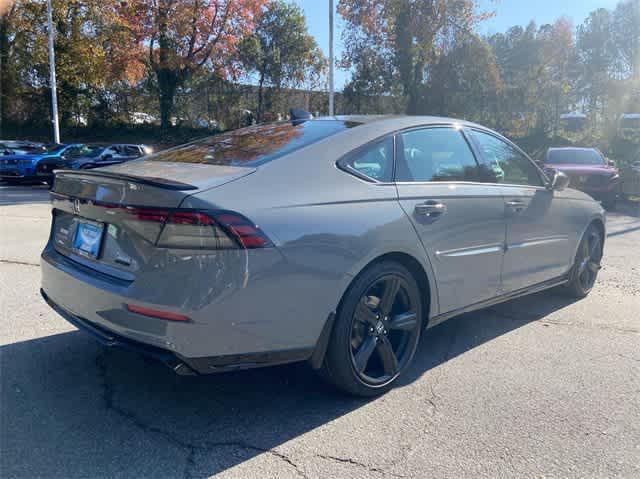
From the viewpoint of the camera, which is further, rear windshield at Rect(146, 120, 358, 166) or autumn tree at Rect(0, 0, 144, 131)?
autumn tree at Rect(0, 0, 144, 131)

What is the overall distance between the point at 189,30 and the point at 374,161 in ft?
88.1

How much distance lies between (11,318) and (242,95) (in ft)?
98.0

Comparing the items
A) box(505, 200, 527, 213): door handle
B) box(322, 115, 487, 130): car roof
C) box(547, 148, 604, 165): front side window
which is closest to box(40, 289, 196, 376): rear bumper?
box(322, 115, 487, 130): car roof

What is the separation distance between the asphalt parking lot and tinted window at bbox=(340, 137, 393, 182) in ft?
4.28

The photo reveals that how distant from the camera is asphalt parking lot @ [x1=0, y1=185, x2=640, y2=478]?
8.91ft

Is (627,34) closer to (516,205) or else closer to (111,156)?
(111,156)

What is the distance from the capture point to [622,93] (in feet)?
103

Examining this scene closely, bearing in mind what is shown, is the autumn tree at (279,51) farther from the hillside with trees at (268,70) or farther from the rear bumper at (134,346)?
the rear bumper at (134,346)

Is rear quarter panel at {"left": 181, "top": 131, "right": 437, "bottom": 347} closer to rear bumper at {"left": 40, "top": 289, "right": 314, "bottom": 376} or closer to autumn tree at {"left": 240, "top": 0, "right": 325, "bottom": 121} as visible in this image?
rear bumper at {"left": 40, "top": 289, "right": 314, "bottom": 376}

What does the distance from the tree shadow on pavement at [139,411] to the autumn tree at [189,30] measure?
26204 mm

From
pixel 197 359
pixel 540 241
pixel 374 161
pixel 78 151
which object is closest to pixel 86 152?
pixel 78 151

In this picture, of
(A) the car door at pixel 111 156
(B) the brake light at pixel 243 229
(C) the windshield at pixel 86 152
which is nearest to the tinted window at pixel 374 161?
(B) the brake light at pixel 243 229

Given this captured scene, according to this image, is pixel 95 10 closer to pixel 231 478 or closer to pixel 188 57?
pixel 188 57

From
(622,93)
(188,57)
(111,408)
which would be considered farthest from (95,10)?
(111,408)
